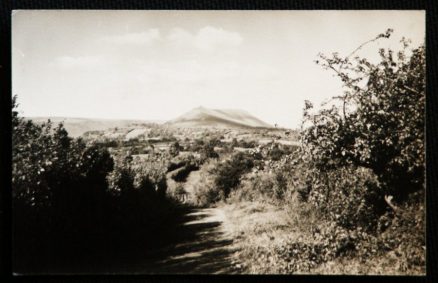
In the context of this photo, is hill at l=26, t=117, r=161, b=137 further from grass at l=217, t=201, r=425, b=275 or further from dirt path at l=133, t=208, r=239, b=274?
grass at l=217, t=201, r=425, b=275

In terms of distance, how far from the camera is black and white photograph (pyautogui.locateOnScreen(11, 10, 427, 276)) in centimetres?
318

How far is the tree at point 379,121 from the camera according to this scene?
3152 millimetres

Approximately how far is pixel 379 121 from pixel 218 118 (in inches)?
47.6

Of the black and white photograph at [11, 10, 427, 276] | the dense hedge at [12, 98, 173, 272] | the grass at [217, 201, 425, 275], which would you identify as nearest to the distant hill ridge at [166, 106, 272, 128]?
the black and white photograph at [11, 10, 427, 276]

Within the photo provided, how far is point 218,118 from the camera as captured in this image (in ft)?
10.5

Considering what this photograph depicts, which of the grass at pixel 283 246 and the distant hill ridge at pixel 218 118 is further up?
the distant hill ridge at pixel 218 118

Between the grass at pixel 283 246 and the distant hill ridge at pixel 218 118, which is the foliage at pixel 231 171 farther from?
the distant hill ridge at pixel 218 118

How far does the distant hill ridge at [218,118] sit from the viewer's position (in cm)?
319

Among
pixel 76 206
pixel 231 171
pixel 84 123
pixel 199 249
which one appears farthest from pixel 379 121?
pixel 76 206

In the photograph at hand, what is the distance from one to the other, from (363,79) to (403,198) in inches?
37.0

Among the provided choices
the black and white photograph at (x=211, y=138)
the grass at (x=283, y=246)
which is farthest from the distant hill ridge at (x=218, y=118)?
the grass at (x=283, y=246)

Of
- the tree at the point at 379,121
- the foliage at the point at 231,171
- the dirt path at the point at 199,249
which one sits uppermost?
the tree at the point at 379,121

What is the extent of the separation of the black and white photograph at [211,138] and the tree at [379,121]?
10mm
